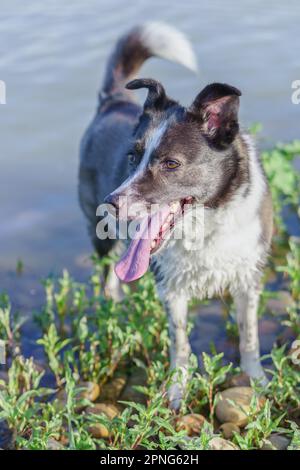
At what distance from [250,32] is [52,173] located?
4237 millimetres

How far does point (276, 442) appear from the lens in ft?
10.4

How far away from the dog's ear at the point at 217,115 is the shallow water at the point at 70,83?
6.95 feet

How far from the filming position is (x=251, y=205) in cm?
335

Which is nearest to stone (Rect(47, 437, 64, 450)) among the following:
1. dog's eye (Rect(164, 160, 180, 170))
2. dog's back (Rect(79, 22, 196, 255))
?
dog's eye (Rect(164, 160, 180, 170))

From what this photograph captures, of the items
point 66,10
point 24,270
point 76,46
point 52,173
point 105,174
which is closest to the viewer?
point 105,174

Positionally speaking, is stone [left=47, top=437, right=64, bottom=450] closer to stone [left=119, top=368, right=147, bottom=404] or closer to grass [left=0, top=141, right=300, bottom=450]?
grass [left=0, top=141, right=300, bottom=450]

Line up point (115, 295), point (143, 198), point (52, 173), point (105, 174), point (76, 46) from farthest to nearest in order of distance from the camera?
point (76, 46) → point (52, 173) → point (115, 295) → point (105, 174) → point (143, 198)

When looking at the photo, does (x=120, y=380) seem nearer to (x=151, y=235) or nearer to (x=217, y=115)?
(x=151, y=235)

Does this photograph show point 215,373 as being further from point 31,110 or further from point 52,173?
point 31,110

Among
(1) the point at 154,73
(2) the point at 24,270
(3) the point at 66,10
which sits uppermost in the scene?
(3) the point at 66,10

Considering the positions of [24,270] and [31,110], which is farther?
[31,110]

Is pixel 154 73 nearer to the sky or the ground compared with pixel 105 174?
nearer to the sky

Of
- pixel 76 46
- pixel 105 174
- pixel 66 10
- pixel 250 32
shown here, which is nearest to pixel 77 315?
pixel 105 174

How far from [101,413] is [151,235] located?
38.6 inches
